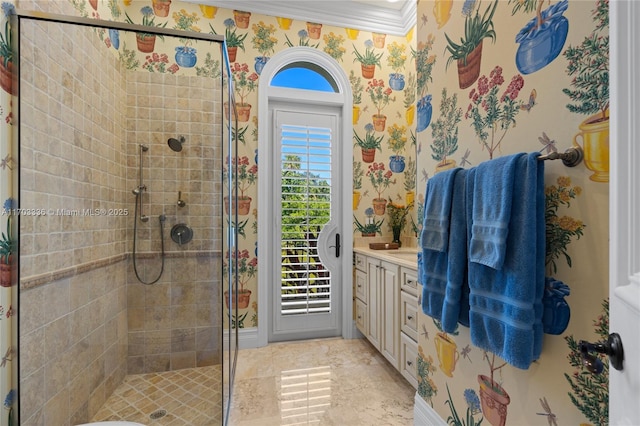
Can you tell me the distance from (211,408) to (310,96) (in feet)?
8.49

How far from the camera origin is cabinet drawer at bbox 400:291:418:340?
Result: 1.93 metres

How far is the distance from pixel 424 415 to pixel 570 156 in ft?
4.84

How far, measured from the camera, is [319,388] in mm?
2117

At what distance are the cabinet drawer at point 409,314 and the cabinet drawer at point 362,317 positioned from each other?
0.63 m

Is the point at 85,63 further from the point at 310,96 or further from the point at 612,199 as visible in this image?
the point at 612,199

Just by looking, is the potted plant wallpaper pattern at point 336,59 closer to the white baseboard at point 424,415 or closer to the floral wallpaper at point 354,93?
the floral wallpaper at point 354,93

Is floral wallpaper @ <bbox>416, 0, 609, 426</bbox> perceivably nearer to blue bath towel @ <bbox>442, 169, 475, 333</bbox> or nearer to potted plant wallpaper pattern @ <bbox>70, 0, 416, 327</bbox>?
blue bath towel @ <bbox>442, 169, 475, 333</bbox>

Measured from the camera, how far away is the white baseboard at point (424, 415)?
155cm

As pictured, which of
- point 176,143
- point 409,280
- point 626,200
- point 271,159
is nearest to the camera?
point 626,200

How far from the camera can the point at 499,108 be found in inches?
47.1

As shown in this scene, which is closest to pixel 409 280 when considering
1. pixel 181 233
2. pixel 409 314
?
pixel 409 314

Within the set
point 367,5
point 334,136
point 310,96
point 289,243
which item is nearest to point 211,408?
point 289,243

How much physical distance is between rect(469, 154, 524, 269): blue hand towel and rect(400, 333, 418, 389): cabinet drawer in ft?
3.52

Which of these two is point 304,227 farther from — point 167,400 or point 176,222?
point 167,400
